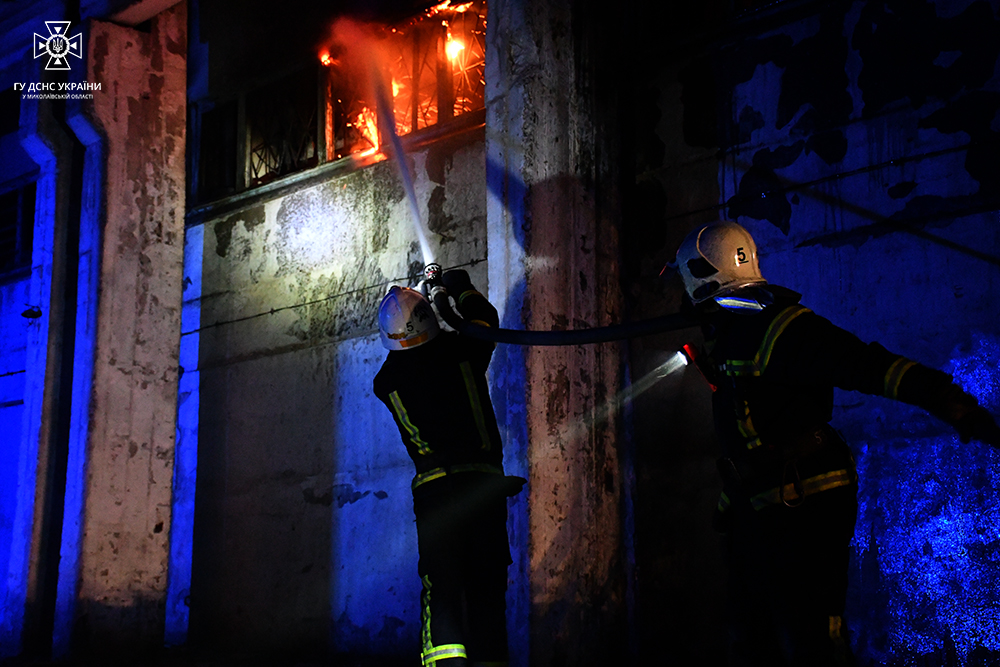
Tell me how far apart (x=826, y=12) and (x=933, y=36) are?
62 cm

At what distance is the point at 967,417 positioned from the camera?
8.38ft

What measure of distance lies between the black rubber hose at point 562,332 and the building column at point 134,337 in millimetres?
2999

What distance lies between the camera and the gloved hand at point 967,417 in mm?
2533

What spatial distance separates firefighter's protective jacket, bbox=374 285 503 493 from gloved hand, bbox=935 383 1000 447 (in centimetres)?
221

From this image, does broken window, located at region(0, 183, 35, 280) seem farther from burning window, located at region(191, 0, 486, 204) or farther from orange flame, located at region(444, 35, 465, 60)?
orange flame, located at region(444, 35, 465, 60)

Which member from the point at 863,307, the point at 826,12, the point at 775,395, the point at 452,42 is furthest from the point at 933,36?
the point at 452,42

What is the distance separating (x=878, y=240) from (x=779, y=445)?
2157mm

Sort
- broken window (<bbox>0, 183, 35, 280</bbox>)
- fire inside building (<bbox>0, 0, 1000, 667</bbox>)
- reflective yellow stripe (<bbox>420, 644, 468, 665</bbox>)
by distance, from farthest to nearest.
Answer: broken window (<bbox>0, 183, 35, 280</bbox>) < fire inside building (<bbox>0, 0, 1000, 667</bbox>) < reflective yellow stripe (<bbox>420, 644, 468, 665</bbox>)

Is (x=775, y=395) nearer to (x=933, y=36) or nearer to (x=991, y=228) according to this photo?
(x=991, y=228)

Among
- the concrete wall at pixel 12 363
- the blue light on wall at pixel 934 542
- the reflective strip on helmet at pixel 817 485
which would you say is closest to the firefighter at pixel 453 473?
the reflective strip on helmet at pixel 817 485

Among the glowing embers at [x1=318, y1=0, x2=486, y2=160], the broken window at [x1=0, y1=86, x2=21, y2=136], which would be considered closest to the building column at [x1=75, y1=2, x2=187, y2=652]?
the glowing embers at [x1=318, y1=0, x2=486, y2=160]

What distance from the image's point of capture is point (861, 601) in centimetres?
450

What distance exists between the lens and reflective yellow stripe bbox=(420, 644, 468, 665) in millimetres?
3930

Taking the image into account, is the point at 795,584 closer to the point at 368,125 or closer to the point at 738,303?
the point at 738,303
